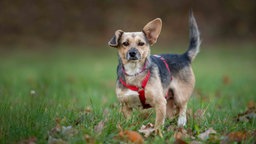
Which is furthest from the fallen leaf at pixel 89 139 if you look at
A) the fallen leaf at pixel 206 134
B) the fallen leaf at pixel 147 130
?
the fallen leaf at pixel 206 134

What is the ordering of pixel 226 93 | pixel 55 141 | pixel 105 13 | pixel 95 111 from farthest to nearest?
pixel 105 13, pixel 226 93, pixel 95 111, pixel 55 141

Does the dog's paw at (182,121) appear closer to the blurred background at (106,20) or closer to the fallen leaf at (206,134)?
the fallen leaf at (206,134)

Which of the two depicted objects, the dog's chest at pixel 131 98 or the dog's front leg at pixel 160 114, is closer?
the dog's front leg at pixel 160 114

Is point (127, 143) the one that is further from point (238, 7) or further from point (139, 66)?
point (238, 7)

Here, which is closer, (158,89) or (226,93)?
(158,89)

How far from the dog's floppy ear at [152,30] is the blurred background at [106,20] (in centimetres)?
1805

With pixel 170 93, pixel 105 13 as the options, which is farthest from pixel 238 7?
pixel 170 93

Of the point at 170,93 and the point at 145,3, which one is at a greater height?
the point at 145,3

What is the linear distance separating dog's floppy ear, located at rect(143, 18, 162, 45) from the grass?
1.04 metres

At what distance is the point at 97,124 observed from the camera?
525cm

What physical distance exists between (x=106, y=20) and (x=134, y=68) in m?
20.4

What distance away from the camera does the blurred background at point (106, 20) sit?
963 inches

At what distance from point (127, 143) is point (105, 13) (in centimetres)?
2223

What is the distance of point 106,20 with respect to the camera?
85.8ft
